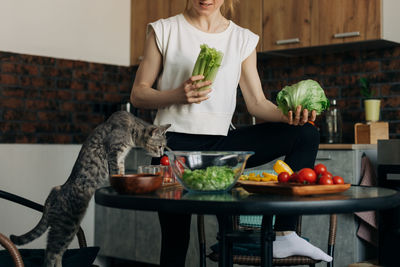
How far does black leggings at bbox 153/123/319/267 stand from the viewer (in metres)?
2.09

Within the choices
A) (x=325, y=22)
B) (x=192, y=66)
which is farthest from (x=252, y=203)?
(x=325, y=22)

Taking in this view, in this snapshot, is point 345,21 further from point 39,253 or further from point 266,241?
point 266,241

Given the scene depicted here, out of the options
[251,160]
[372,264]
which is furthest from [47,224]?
[372,264]

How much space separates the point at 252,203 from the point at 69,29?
12.8ft

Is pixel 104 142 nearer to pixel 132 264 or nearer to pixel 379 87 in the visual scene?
pixel 379 87

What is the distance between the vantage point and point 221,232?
176 cm

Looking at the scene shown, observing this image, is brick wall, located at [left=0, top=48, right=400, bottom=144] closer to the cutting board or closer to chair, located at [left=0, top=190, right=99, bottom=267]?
chair, located at [left=0, top=190, right=99, bottom=267]

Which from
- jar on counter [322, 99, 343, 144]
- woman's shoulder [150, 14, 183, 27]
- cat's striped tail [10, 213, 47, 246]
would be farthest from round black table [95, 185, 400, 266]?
jar on counter [322, 99, 343, 144]

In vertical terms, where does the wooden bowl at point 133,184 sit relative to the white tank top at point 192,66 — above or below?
below

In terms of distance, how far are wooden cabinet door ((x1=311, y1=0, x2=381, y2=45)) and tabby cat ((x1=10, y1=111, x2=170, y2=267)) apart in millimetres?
1728

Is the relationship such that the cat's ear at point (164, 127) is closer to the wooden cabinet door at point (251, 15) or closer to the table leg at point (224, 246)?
the table leg at point (224, 246)

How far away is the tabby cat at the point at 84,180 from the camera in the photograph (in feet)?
8.16

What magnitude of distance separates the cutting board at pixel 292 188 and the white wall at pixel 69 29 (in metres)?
3.44

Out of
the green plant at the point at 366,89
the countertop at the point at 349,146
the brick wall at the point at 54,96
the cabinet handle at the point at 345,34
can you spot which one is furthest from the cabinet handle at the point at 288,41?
the brick wall at the point at 54,96
